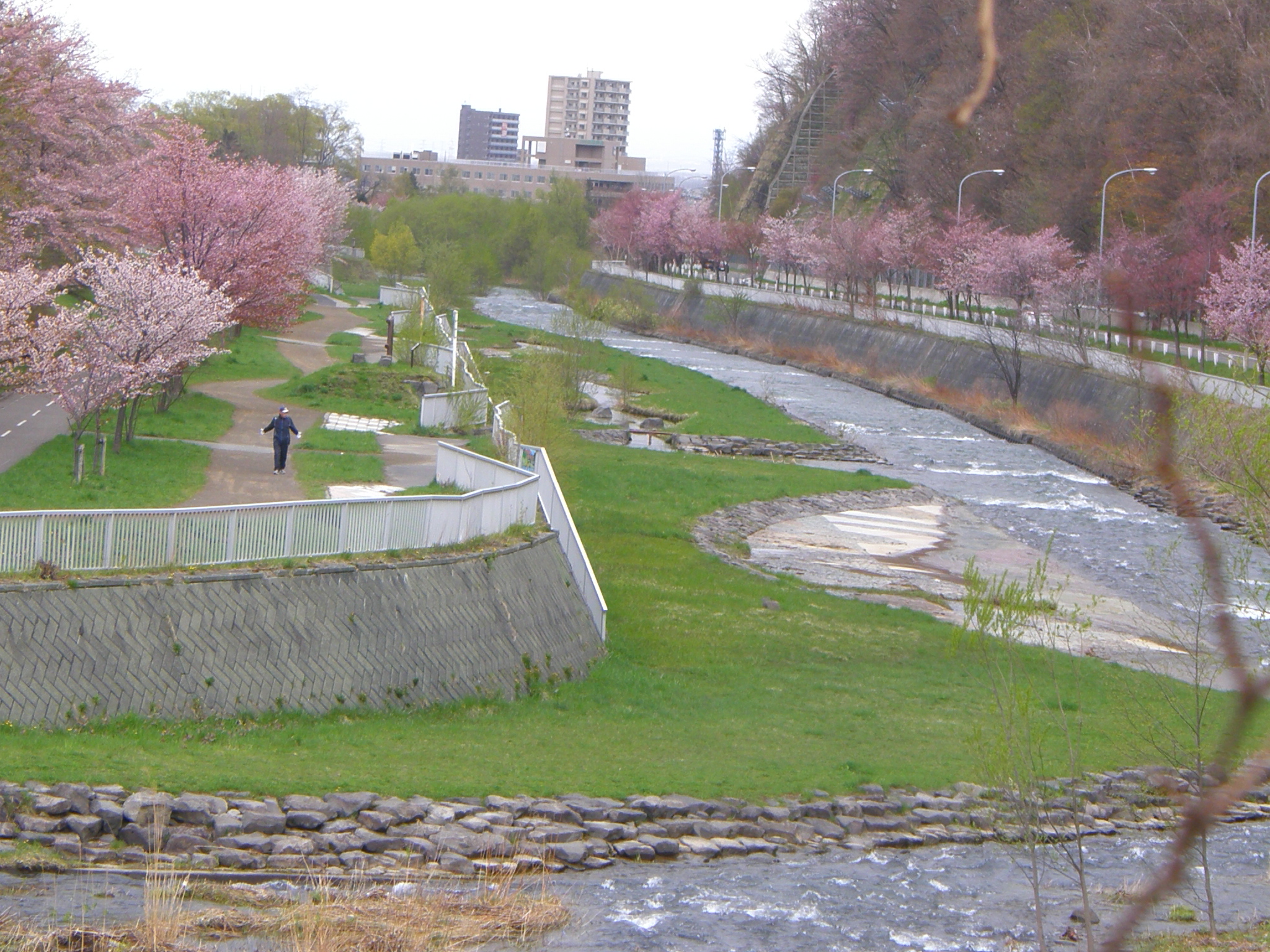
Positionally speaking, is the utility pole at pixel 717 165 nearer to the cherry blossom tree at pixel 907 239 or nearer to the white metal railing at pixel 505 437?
the cherry blossom tree at pixel 907 239

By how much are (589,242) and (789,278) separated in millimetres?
37166

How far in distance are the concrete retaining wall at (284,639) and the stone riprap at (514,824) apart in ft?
7.59

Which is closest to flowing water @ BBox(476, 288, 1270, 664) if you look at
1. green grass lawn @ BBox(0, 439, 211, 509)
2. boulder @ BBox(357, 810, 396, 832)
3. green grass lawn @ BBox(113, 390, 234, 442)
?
boulder @ BBox(357, 810, 396, 832)

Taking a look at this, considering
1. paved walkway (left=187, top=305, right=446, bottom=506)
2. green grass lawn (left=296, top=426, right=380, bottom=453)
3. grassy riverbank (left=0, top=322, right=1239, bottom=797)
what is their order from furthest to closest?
green grass lawn (left=296, top=426, right=380, bottom=453) < paved walkway (left=187, top=305, right=446, bottom=506) < grassy riverbank (left=0, top=322, right=1239, bottom=797)

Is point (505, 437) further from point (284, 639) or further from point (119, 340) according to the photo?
point (284, 639)

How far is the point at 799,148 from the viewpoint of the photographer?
149125mm

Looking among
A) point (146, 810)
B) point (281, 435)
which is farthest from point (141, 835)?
point (281, 435)

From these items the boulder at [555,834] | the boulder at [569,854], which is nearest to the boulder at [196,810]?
the boulder at [555,834]

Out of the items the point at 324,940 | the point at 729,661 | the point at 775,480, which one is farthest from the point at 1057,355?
the point at 324,940

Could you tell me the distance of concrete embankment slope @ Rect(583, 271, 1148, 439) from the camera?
5306 centimetres

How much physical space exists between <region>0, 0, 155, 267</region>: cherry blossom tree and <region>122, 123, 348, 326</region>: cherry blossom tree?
53.8 inches

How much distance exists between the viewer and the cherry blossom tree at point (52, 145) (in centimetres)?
3703

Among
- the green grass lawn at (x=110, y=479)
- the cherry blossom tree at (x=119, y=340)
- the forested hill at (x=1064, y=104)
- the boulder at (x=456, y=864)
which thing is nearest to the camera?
the boulder at (x=456, y=864)

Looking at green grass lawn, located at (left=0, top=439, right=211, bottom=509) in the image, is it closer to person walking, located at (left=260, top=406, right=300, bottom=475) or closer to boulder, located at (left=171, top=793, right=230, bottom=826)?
person walking, located at (left=260, top=406, right=300, bottom=475)
